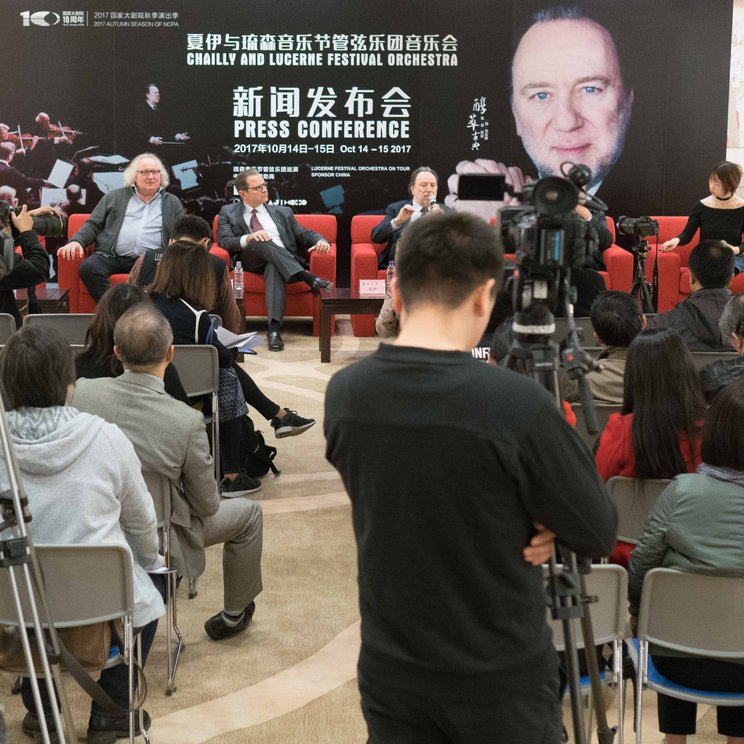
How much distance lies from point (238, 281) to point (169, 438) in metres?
5.04

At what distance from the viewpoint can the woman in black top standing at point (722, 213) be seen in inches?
311

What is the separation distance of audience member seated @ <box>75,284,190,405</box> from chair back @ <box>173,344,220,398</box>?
2.06ft

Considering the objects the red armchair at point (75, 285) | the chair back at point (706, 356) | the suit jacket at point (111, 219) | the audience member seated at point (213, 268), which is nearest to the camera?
the chair back at point (706, 356)

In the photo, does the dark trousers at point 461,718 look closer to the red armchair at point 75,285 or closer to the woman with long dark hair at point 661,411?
the woman with long dark hair at point 661,411

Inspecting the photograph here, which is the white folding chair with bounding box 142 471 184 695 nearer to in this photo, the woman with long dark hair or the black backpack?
the woman with long dark hair

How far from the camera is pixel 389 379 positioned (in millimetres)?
1612

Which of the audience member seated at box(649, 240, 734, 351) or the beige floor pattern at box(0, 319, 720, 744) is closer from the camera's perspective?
the beige floor pattern at box(0, 319, 720, 744)

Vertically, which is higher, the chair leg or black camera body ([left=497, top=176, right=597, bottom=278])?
black camera body ([left=497, top=176, right=597, bottom=278])

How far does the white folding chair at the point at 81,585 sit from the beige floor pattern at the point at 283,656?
54 centimetres

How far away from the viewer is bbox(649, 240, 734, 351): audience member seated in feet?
15.6

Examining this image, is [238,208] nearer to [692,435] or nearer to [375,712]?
[692,435]

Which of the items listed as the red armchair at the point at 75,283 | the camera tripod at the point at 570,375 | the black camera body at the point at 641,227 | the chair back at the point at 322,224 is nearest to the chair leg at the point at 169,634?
the camera tripod at the point at 570,375

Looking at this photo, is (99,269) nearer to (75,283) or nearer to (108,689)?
(75,283)

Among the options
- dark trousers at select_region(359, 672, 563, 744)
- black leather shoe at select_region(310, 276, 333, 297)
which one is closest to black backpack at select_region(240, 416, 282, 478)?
black leather shoe at select_region(310, 276, 333, 297)
